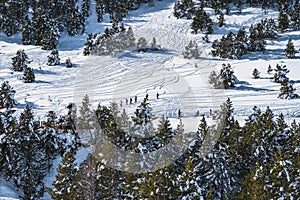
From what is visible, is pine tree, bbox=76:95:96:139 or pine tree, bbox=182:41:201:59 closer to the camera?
pine tree, bbox=76:95:96:139

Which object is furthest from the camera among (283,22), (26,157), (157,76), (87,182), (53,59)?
(283,22)

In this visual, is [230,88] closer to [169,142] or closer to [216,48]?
[216,48]

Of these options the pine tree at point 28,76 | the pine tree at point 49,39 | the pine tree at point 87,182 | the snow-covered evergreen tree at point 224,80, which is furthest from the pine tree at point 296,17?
the pine tree at point 87,182

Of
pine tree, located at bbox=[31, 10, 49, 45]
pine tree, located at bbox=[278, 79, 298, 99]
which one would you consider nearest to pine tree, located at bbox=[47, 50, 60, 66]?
pine tree, located at bbox=[31, 10, 49, 45]

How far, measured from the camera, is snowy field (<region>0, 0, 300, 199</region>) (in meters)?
55.1

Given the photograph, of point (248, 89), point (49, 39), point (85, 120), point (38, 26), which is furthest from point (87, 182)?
point (38, 26)

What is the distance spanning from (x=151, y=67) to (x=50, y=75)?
56.8 ft

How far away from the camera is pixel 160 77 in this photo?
6788 centimetres

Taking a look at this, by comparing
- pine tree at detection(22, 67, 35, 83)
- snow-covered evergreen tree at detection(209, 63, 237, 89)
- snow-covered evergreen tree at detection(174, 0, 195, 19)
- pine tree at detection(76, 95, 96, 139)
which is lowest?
pine tree at detection(76, 95, 96, 139)

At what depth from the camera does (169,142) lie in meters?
30.8

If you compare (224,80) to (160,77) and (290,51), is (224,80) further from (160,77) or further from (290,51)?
(290,51)

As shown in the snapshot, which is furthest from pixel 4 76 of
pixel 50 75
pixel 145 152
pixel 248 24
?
pixel 248 24

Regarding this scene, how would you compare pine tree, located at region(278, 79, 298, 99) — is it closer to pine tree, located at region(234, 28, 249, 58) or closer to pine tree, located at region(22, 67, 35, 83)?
pine tree, located at region(234, 28, 249, 58)

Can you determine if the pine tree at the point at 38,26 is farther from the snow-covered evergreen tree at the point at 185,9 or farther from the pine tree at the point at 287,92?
the pine tree at the point at 287,92
